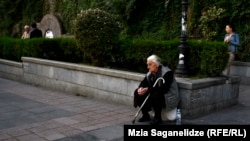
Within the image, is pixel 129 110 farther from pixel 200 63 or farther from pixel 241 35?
pixel 241 35

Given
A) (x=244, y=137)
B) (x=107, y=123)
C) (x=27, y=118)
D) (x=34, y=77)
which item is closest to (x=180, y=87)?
(x=107, y=123)

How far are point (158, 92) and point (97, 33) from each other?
3.03 metres

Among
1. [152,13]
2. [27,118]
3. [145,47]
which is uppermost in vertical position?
[152,13]

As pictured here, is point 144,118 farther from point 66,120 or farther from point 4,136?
point 4,136

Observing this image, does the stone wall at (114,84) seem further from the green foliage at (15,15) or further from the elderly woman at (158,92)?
the green foliage at (15,15)

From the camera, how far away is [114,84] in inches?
325

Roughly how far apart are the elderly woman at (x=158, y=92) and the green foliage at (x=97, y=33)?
2567 mm

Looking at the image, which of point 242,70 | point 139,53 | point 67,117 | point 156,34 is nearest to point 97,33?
point 139,53

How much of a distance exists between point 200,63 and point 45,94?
4163 millimetres

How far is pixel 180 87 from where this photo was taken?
7.00 m

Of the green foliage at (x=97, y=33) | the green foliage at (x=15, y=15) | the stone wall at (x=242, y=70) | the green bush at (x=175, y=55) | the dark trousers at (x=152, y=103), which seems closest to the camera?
the dark trousers at (x=152, y=103)

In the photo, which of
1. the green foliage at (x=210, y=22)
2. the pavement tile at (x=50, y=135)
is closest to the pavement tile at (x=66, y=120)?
the pavement tile at (x=50, y=135)

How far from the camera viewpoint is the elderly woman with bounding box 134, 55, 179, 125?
6.39 metres

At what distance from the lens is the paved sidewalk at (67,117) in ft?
19.6
